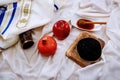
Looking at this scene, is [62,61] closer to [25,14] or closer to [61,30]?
[61,30]

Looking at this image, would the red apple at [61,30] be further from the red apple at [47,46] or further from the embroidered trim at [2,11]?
the embroidered trim at [2,11]

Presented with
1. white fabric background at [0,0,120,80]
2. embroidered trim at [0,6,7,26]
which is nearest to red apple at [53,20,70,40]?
white fabric background at [0,0,120,80]

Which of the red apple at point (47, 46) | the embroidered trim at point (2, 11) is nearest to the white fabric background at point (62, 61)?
the red apple at point (47, 46)

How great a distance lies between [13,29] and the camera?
865 mm

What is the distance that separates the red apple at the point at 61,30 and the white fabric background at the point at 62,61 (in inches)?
1.0

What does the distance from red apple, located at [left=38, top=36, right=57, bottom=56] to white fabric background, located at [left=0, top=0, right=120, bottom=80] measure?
0.03 meters

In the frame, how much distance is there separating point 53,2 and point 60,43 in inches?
9.9

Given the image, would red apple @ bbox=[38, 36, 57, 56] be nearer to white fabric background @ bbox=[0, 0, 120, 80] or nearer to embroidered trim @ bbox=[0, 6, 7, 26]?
white fabric background @ bbox=[0, 0, 120, 80]

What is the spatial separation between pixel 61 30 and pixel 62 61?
0.51 ft

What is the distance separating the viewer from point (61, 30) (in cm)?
87

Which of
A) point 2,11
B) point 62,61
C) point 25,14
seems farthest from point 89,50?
point 2,11

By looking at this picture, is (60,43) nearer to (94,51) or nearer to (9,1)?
(94,51)

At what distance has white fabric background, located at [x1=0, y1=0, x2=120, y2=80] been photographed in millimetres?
771

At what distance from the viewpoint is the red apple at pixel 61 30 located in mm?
870
